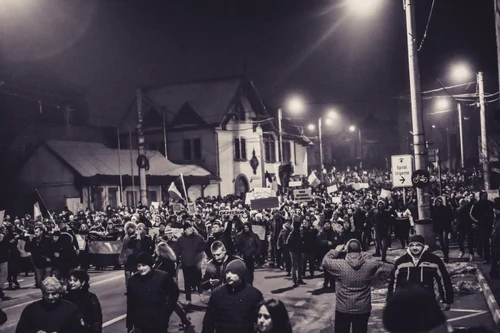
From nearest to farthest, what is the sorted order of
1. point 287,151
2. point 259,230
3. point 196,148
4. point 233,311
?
point 233,311, point 259,230, point 196,148, point 287,151

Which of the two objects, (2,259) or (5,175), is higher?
(5,175)

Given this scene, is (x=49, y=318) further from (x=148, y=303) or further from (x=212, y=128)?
(x=212, y=128)

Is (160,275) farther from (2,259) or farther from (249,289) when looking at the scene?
(2,259)

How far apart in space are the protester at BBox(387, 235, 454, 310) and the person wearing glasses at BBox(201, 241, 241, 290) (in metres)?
2.37

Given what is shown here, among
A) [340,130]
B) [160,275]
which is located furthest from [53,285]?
[340,130]

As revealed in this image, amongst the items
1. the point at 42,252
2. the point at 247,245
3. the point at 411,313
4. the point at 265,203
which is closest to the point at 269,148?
the point at 265,203

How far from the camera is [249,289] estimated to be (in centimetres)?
596

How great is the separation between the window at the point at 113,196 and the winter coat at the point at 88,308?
32950mm

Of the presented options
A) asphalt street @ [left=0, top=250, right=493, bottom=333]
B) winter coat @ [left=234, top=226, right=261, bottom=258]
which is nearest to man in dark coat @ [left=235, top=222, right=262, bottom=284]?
winter coat @ [left=234, top=226, right=261, bottom=258]

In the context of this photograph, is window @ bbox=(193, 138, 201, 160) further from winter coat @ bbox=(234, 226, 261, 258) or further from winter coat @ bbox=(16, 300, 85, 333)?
winter coat @ bbox=(16, 300, 85, 333)

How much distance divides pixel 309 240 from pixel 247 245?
277 centimetres

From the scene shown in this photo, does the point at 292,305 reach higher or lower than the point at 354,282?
lower

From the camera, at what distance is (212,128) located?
4753 centimetres

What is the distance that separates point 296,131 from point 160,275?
60.3 metres
